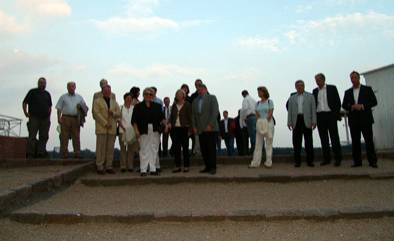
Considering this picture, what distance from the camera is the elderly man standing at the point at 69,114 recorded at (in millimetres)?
10516

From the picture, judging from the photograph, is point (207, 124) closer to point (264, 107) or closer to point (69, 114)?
point (264, 107)

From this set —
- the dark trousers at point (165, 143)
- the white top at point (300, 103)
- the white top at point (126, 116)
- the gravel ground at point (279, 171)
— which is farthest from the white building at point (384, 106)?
the white top at point (126, 116)

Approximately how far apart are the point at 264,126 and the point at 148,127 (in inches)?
112

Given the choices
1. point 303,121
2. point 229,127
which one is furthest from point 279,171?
point 229,127

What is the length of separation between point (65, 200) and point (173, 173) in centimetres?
281

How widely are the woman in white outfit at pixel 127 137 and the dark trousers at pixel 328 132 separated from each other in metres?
4.49

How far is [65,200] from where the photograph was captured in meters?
7.07

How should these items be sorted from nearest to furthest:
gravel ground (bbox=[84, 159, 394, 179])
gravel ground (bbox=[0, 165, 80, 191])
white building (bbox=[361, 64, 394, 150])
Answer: gravel ground (bbox=[0, 165, 80, 191]), gravel ground (bbox=[84, 159, 394, 179]), white building (bbox=[361, 64, 394, 150])

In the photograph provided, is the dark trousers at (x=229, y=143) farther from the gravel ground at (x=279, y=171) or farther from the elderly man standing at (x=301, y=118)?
the elderly man standing at (x=301, y=118)

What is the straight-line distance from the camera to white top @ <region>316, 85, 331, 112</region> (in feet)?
32.5

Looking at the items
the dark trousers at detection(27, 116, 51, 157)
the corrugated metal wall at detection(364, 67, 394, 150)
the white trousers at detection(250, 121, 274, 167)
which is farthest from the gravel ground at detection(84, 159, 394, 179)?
the corrugated metal wall at detection(364, 67, 394, 150)

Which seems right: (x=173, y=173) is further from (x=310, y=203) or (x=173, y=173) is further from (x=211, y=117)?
(x=310, y=203)

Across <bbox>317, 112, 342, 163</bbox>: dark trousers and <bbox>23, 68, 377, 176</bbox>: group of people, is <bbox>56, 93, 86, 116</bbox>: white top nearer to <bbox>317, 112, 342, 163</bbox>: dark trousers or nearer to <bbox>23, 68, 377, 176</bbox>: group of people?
<bbox>23, 68, 377, 176</bbox>: group of people

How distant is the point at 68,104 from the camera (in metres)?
10.5
